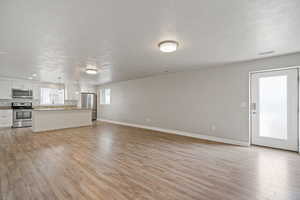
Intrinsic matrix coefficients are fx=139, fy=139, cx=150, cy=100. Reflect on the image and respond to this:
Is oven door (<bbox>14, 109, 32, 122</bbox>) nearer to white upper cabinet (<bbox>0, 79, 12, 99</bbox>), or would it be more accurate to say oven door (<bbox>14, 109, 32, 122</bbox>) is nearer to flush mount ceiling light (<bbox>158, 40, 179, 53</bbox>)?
white upper cabinet (<bbox>0, 79, 12, 99</bbox>)

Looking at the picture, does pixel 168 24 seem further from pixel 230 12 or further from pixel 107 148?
pixel 107 148

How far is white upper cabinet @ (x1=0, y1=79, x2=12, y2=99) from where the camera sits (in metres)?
6.09

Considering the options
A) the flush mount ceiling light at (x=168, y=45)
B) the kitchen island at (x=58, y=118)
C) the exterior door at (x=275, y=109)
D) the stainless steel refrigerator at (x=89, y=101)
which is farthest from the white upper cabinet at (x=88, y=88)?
the exterior door at (x=275, y=109)

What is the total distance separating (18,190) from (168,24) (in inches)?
120

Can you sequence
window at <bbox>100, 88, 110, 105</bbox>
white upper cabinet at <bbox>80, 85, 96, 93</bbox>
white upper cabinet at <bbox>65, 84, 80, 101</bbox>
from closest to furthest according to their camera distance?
white upper cabinet at <bbox>65, 84, 80, 101</bbox>
window at <bbox>100, 88, 110, 105</bbox>
white upper cabinet at <bbox>80, 85, 96, 93</bbox>

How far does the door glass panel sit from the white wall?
1.17 feet

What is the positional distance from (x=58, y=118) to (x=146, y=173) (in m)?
5.30

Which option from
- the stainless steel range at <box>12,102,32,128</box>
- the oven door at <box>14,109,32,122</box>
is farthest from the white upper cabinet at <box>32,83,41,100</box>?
the oven door at <box>14,109,32,122</box>

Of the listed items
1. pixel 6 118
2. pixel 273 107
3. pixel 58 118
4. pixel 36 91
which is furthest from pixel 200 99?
pixel 6 118

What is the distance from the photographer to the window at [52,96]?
24.4ft

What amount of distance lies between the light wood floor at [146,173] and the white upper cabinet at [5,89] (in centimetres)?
412

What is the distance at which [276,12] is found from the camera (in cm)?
175

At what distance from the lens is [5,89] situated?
6180 mm

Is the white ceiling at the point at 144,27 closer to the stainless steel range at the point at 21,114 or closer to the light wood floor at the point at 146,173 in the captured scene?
the light wood floor at the point at 146,173
